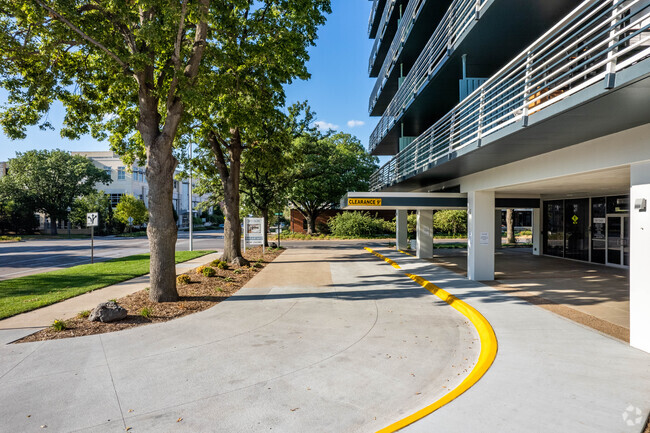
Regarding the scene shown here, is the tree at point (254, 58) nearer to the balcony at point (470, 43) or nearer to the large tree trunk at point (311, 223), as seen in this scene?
the balcony at point (470, 43)

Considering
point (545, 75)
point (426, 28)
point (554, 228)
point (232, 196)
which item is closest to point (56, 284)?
point (232, 196)

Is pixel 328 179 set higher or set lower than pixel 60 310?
higher

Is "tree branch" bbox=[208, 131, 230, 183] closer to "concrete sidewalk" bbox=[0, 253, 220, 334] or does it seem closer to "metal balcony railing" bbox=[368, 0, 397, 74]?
"concrete sidewalk" bbox=[0, 253, 220, 334]

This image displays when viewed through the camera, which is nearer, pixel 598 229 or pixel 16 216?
pixel 598 229

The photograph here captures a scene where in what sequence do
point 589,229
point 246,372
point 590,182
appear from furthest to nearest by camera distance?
point 589,229, point 590,182, point 246,372

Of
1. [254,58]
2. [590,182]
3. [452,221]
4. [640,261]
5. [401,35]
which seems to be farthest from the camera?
[452,221]

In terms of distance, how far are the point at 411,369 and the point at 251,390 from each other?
222 cm

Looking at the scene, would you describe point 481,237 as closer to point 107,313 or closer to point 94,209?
point 107,313

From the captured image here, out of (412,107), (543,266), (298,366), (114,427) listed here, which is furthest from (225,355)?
(543,266)

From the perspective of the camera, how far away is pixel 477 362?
5309mm

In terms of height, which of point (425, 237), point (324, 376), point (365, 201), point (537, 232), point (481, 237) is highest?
point (365, 201)

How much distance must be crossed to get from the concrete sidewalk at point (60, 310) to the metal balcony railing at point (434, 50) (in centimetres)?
1199

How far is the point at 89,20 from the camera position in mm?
8648

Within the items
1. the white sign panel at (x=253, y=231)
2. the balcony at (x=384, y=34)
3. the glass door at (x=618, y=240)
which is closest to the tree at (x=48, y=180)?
the white sign panel at (x=253, y=231)
